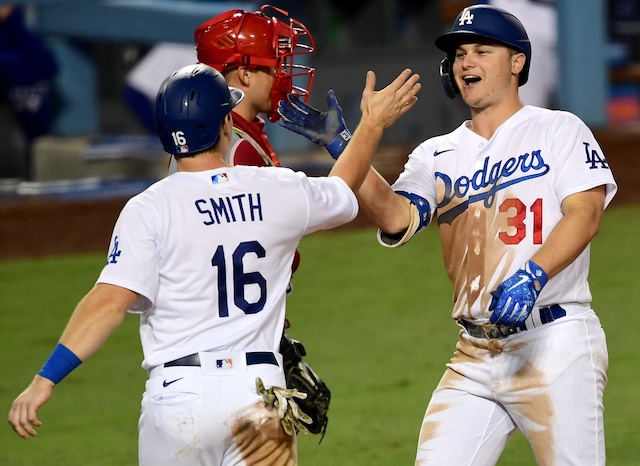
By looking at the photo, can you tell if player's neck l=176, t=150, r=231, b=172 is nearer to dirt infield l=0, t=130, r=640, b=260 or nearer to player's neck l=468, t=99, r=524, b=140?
player's neck l=468, t=99, r=524, b=140

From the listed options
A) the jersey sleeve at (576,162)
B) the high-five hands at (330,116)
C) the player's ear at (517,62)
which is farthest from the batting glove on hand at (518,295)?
the player's ear at (517,62)

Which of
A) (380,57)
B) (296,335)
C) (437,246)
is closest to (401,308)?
(296,335)

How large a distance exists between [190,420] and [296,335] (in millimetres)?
4245

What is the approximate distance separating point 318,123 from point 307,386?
83cm

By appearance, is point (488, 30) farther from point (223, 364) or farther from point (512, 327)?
point (223, 364)

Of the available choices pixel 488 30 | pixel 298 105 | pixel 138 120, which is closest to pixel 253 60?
pixel 298 105

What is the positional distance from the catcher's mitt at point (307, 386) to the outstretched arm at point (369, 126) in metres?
0.60

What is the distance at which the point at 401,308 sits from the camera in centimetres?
791

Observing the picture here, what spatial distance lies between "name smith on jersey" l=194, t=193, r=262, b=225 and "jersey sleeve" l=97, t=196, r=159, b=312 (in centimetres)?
14

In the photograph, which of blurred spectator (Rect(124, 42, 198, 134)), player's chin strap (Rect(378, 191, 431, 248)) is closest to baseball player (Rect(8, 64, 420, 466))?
player's chin strap (Rect(378, 191, 431, 248))

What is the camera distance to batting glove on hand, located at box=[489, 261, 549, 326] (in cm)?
325

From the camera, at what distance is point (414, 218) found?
375cm

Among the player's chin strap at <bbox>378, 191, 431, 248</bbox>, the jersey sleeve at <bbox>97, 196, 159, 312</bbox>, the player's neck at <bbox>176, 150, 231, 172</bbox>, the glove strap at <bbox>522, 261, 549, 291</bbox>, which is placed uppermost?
the player's neck at <bbox>176, 150, 231, 172</bbox>

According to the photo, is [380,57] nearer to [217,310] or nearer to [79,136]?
[79,136]
